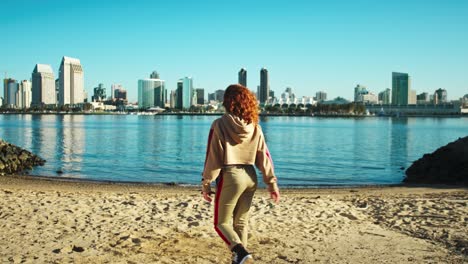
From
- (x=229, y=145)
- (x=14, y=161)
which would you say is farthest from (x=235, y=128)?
(x=14, y=161)

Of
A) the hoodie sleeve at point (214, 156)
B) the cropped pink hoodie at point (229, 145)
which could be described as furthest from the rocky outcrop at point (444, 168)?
the hoodie sleeve at point (214, 156)

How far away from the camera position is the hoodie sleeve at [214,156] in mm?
5066

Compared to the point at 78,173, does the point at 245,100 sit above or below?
above

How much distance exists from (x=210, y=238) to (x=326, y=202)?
4.48 metres

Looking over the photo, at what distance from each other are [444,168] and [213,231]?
16.9 m

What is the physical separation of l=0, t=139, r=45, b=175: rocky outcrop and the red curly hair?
795 inches

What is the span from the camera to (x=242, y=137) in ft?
16.8

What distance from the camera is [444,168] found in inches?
855

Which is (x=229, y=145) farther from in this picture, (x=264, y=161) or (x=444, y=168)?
(x=444, y=168)

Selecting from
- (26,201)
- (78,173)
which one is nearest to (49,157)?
(78,173)

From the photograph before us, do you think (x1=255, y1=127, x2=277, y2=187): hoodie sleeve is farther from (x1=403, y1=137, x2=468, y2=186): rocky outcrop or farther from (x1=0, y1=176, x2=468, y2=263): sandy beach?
(x1=403, y1=137, x2=468, y2=186): rocky outcrop

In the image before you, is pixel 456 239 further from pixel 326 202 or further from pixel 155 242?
pixel 155 242

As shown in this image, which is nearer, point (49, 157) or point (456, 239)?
point (456, 239)

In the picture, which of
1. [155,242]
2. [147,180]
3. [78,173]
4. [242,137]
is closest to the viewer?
[242,137]
